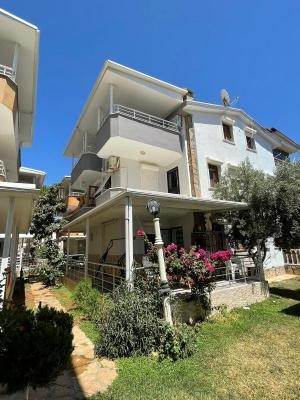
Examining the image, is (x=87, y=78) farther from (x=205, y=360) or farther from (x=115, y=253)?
(x=205, y=360)

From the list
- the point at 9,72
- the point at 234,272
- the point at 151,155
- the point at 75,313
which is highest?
the point at 9,72

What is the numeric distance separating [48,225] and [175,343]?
2008cm

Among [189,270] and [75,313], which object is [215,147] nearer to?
[189,270]

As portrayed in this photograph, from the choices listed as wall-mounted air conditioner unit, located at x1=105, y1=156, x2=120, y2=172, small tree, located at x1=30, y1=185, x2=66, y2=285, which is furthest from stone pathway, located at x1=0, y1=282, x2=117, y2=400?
small tree, located at x1=30, y1=185, x2=66, y2=285

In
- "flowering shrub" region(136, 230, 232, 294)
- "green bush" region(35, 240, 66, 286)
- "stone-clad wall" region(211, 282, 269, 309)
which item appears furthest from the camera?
"green bush" region(35, 240, 66, 286)

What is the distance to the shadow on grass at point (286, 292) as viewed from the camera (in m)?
12.3

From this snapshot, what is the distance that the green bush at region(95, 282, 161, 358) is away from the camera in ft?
19.5

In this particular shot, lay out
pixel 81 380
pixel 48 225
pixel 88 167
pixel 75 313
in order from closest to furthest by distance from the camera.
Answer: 1. pixel 81 380
2. pixel 75 313
3. pixel 88 167
4. pixel 48 225

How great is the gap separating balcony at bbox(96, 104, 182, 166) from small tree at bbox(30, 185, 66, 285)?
904 centimetres

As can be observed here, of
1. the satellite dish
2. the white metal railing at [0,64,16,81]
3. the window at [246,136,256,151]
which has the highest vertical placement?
the satellite dish

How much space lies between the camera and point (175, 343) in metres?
5.98

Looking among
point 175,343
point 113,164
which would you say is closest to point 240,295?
point 175,343

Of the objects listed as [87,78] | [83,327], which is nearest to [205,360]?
[83,327]

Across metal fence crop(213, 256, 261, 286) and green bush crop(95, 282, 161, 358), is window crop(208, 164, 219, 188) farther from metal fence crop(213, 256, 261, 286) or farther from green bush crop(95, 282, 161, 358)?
green bush crop(95, 282, 161, 358)
